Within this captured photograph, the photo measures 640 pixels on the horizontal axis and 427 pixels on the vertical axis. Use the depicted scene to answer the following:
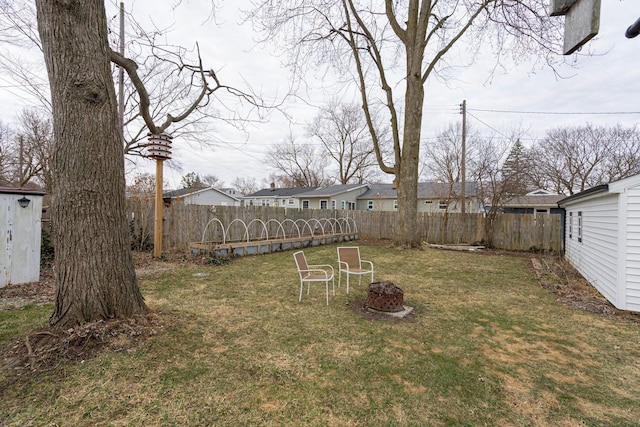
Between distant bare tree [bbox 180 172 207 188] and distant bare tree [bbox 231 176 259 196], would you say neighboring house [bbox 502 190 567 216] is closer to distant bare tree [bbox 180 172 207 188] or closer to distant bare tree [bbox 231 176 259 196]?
distant bare tree [bbox 180 172 207 188]

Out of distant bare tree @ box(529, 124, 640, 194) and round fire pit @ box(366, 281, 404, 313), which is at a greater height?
distant bare tree @ box(529, 124, 640, 194)

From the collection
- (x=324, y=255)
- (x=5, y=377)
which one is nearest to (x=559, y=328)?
(x=5, y=377)

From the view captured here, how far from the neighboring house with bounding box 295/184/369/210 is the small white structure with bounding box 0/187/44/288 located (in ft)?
67.6

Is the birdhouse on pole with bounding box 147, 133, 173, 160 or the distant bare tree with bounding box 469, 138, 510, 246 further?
the distant bare tree with bounding box 469, 138, 510, 246

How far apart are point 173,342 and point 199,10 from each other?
5193mm

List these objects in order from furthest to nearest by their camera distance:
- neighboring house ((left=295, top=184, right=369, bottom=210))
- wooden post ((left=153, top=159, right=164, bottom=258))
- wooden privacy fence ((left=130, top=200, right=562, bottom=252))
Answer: neighboring house ((left=295, top=184, right=369, bottom=210)) → wooden privacy fence ((left=130, top=200, right=562, bottom=252)) → wooden post ((left=153, top=159, right=164, bottom=258))

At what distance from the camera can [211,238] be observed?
9.42 meters

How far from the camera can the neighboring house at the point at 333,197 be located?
25359 millimetres

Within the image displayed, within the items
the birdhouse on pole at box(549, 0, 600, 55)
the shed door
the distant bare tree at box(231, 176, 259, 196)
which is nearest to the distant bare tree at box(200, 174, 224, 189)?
the distant bare tree at box(231, 176, 259, 196)

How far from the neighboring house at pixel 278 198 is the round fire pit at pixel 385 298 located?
23604 millimetres

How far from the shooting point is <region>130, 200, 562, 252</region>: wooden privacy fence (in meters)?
9.02

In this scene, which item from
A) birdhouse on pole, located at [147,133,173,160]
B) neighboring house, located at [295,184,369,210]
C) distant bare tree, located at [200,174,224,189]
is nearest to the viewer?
birdhouse on pole, located at [147,133,173,160]

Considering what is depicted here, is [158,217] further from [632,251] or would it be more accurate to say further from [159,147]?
[632,251]

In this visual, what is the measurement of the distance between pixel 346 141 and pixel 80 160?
30.4m
